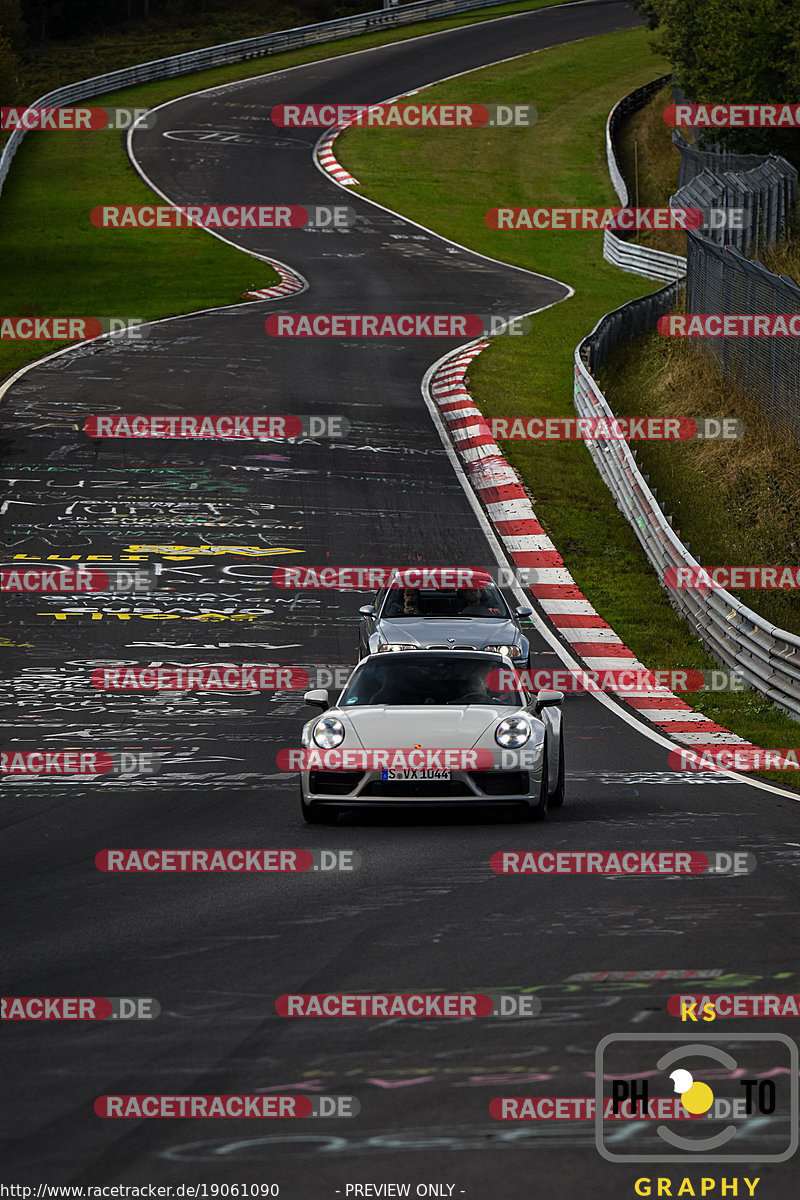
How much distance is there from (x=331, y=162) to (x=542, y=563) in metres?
41.8

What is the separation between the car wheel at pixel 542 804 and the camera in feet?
37.0

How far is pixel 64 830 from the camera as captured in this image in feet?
36.0

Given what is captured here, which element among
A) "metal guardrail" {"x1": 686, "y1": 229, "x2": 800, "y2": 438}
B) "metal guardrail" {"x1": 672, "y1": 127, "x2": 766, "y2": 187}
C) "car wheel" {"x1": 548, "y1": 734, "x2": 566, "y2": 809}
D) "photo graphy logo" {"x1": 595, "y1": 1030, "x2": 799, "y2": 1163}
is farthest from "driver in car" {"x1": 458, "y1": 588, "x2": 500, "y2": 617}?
"metal guardrail" {"x1": 672, "y1": 127, "x2": 766, "y2": 187}

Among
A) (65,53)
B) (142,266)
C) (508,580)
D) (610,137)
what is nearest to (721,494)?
(508,580)

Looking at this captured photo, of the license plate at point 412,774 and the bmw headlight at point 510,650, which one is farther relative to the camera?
the bmw headlight at point 510,650

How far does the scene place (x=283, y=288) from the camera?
1737 inches

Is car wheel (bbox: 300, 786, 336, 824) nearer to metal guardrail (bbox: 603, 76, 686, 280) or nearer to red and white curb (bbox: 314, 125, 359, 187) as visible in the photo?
metal guardrail (bbox: 603, 76, 686, 280)

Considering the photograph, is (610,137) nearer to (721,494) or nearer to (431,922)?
(721,494)

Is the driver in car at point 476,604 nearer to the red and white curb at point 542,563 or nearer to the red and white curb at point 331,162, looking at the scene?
Answer: the red and white curb at point 542,563

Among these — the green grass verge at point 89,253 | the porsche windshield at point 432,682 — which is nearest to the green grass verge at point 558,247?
the porsche windshield at point 432,682

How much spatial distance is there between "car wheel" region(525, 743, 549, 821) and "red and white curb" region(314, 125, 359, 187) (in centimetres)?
5003

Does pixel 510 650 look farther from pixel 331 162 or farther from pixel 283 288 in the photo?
pixel 331 162

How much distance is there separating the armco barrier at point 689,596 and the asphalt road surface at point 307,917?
1.74 meters

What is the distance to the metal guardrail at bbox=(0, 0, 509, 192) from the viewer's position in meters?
68.6
